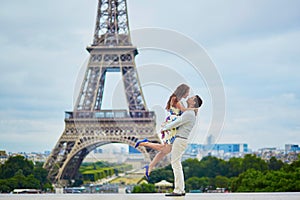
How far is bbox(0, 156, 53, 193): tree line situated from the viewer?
2918 centimetres

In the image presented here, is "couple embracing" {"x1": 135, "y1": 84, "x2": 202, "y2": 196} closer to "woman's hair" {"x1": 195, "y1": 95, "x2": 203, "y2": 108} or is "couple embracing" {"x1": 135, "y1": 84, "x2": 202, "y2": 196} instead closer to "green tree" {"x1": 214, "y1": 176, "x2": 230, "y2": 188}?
"woman's hair" {"x1": 195, "y1": 95, "x2": 203, "y2": 108}

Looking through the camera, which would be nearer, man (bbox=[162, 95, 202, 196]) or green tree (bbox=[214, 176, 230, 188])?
man (bbox=[162, 95, 202, 196])

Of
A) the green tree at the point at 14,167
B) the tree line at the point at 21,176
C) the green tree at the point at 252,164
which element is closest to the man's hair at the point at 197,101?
the tree line at the point at 21,176

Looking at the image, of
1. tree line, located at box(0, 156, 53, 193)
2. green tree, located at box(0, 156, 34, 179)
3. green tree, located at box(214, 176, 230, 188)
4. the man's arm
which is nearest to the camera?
the man's arm

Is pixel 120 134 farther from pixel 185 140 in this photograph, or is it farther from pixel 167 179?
pixel 185 140

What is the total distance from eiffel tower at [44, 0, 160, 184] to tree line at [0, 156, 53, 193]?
1119mm

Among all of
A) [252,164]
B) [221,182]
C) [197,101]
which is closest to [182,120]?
[197,101]

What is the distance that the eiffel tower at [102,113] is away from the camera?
2983 cm

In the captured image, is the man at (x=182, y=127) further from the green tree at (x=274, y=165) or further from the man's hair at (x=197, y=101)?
the green tree at (x=274, y=165)

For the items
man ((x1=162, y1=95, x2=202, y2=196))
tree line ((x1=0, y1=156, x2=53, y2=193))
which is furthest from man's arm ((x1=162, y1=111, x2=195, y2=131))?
tree line ((x1=0, y1=156, x2=53, y2=193))

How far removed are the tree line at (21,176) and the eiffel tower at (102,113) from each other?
3.67ft

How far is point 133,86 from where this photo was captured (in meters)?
30.5

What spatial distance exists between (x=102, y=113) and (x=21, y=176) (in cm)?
547

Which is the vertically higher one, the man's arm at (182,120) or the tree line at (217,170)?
the tree line at (217,170)
